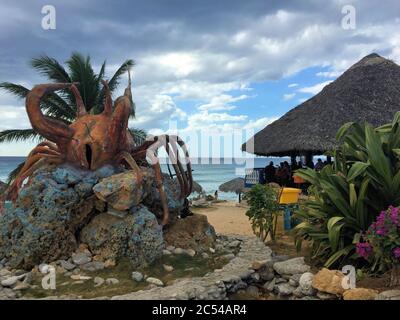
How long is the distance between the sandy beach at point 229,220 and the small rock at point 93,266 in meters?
4.11

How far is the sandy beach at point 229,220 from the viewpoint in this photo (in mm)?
9633

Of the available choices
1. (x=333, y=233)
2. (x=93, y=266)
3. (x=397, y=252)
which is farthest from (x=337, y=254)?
(x=93, y=266)

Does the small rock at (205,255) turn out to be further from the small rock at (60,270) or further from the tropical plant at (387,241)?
the tropical plant at (387,241)

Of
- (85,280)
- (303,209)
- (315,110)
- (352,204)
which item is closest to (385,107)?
(315,110)

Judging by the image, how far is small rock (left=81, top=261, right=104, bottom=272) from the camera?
5.44 metres

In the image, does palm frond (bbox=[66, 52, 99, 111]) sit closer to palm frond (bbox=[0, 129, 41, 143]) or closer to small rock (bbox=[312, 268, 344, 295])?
palm frond (bbox=[0, 129, 41, 143])

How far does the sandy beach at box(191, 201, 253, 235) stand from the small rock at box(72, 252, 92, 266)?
4.10 meters

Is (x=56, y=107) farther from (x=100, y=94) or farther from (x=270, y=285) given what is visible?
(x=270, y=285)

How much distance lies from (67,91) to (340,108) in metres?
8.63

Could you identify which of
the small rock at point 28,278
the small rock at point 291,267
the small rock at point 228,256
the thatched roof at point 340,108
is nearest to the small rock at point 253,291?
the small rock at point 291,267

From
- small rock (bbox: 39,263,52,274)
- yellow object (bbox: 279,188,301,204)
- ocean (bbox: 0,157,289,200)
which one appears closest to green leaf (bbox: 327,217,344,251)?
yellow object (bbox: 279,188,301,204)

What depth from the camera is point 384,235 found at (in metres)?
4.21
